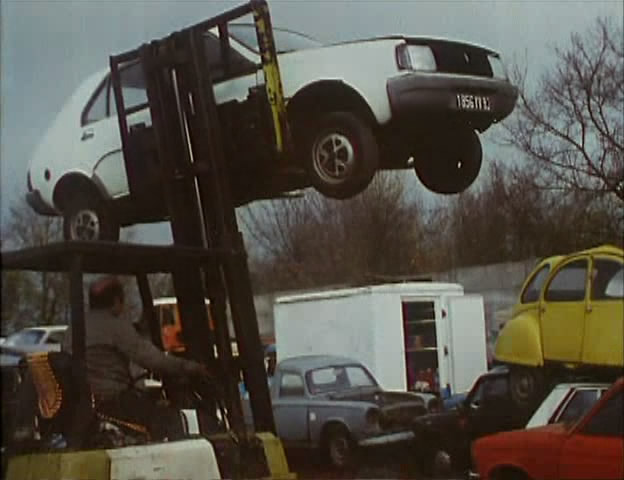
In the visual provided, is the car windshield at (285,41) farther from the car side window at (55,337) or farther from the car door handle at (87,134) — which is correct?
the car side window at (55,337)

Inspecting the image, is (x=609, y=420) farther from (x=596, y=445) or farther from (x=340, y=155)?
(x=340, y=155)

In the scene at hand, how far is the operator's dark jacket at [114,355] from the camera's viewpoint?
411 centimetres

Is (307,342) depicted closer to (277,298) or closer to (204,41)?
(277,298)

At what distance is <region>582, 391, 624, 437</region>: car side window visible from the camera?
3445 mm

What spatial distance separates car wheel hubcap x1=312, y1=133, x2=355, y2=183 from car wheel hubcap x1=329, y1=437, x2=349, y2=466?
71 cm

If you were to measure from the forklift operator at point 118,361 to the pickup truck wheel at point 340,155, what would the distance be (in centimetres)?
73

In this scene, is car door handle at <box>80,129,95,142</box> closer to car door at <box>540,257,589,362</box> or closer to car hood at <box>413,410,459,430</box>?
car hood at <box>413,410,459,430</box>

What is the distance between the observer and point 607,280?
3.44m

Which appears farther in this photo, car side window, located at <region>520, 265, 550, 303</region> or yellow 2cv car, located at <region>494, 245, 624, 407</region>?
car side window, located at <region>520, 265, 550, 303</region>

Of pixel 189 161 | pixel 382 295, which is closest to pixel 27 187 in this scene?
pixel 189 161

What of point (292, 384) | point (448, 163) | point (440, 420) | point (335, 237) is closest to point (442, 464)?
point (440, 420)

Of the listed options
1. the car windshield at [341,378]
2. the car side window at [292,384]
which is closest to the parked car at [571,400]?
the car windshield at [341,378]

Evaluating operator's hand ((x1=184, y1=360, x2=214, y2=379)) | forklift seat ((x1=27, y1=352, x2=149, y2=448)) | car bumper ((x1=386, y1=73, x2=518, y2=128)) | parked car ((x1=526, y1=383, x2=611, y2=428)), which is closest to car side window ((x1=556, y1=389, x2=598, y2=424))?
parked car ((x1=526, y1=383, x2=611, y2=428))

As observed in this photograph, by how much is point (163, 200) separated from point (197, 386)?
565 mm
